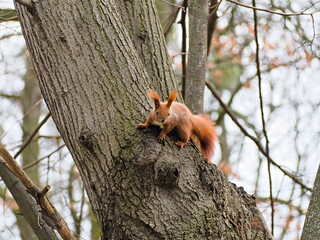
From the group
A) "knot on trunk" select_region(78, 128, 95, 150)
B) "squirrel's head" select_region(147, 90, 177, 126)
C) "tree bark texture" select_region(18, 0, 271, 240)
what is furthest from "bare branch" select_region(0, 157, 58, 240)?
"squirrel's head" select_region(147, 90, 177, 126)

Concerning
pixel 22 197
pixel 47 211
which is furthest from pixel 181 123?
pixel 22 197

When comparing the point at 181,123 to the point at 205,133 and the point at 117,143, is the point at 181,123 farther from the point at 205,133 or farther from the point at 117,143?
the point at 117,143

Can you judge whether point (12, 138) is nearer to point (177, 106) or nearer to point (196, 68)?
point (196, 68)

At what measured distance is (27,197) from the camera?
2465 millimetres

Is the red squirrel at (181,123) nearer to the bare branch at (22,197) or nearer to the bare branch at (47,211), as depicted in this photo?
the bare branch at (47,211)

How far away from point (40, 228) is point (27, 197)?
21 cm

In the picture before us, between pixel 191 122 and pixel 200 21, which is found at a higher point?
pixel 200 21

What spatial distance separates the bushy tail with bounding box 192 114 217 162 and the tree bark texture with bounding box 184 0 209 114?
27 cm

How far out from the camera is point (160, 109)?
2.27 meters

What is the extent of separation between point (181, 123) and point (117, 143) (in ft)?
1.88

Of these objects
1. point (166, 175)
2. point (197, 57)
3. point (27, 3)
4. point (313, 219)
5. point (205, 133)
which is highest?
point (197, 57)

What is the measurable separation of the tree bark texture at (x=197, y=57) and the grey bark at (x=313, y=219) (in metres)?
1.19

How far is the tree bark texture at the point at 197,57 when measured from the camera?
3080 mm

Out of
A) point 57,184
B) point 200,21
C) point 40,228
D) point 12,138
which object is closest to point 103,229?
point 40,228
